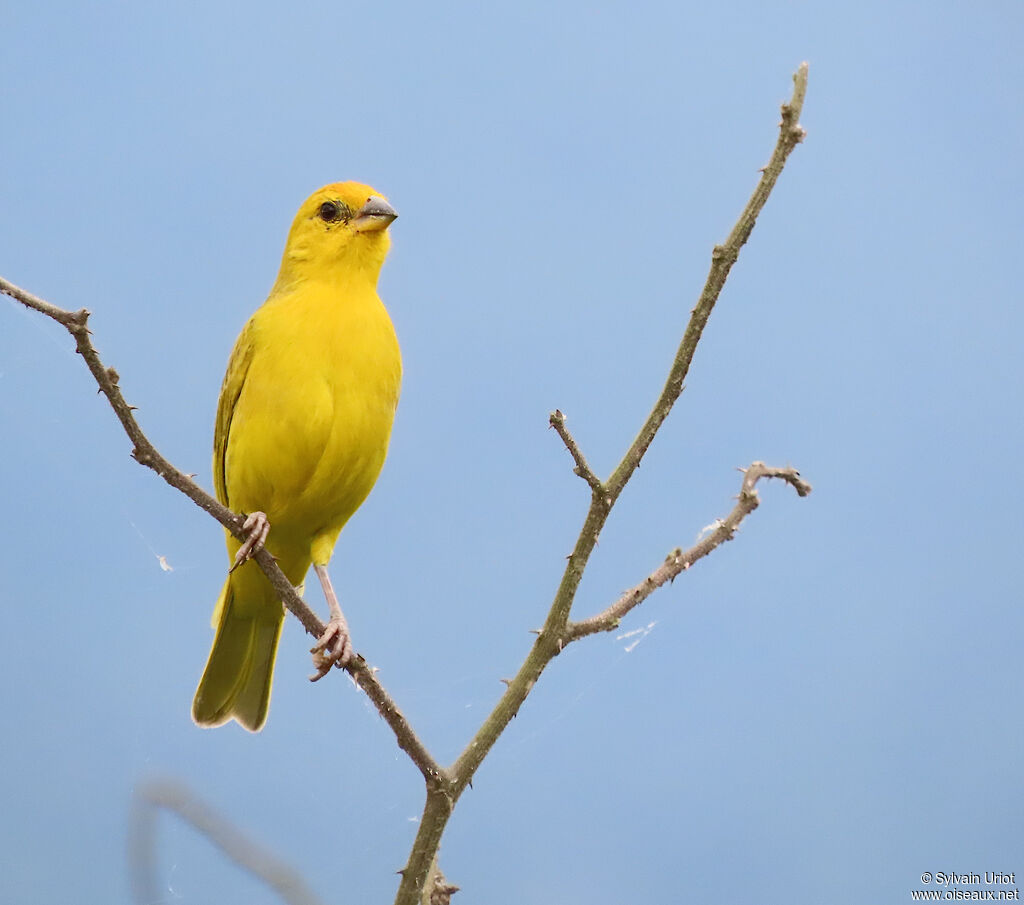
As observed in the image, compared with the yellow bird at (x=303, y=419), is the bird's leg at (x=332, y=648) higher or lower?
lower

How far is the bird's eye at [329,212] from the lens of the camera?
333 centimetres

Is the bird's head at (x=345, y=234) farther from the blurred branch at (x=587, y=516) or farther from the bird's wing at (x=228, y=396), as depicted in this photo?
the blurred branch at (x=587, y=516)

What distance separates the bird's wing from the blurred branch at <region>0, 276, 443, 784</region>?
2.19 ft

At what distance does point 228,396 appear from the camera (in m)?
3.28

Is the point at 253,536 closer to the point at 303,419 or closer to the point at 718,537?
the point at 303,419

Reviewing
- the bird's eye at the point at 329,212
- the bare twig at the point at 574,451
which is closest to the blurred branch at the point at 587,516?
the bare twig at the point at 574,451

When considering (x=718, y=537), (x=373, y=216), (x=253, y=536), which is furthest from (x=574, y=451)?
(x=373, y=216)

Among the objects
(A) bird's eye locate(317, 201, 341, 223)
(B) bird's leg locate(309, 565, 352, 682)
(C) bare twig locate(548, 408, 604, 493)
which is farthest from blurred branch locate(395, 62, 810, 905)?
(A) bird's eye locate(317, 201, 341, 223)

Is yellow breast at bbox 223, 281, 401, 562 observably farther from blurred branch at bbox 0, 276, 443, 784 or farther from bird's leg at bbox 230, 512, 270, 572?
blurred branch at bbox 0, 276, 443, 784

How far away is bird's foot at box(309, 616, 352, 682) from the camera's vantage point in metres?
2.76

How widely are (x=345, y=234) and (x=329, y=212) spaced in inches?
4.0

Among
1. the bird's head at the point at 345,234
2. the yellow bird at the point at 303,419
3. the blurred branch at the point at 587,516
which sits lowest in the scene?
the blurred branch at the point at 587,516

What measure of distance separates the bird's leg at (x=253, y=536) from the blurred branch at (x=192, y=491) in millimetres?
113

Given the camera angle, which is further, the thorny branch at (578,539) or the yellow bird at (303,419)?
the yellow bird at (303,419)
